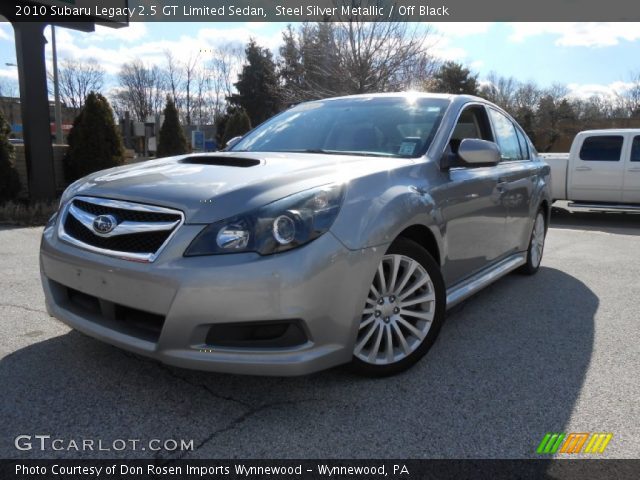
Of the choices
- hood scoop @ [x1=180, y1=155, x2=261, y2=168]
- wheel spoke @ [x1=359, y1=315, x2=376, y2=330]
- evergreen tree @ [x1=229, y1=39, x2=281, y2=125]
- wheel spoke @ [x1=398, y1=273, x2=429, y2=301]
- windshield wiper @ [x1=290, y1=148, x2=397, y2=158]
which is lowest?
wheel spoke @ [x1=359, y1=315, x2=376, y2=330]

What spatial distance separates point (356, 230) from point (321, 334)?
0.51 m

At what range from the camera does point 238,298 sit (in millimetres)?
2207

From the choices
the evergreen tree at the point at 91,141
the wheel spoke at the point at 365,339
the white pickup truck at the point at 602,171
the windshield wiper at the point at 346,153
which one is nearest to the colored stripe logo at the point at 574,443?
the wheel spoke at the point at 365,339

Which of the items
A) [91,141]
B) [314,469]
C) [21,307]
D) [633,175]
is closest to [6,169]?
[91,141]

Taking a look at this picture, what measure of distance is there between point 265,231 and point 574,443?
1637mm

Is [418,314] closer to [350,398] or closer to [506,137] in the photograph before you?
[350,398]

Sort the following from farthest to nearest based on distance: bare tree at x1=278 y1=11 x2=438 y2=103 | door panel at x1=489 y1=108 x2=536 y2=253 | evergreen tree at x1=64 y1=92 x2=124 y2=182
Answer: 1. bare tree at x1=278 y1=11 x2=438 y2=103
2. evergreen tree at x1=64 y1=92 x2=124 y2=182
3. door panel at x1=489 y1=108 x2=536 y2=253

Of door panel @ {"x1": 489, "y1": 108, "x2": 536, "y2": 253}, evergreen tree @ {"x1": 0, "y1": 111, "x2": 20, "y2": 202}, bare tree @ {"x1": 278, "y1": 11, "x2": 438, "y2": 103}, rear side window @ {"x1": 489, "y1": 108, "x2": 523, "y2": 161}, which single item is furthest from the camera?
bare tree @ {"x1": 278, "y1": 11, "x2": 438, "y2": 103}

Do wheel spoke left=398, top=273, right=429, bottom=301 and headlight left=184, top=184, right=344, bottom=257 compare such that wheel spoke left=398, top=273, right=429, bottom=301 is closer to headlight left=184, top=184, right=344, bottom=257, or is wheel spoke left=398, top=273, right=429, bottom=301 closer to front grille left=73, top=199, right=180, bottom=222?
headlight left=184, top=184, right=344, bottom=257

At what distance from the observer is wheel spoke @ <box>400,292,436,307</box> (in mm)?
2869

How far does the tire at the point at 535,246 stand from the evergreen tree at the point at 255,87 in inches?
1483

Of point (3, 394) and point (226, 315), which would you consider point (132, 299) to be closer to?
point (226, 315)

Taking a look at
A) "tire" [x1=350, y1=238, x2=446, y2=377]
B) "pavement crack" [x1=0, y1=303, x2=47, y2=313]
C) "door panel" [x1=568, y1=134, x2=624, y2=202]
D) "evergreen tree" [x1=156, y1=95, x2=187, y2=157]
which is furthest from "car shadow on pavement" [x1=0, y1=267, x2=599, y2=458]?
"evergreen tree" [x1=156, y1=95, x2=187, y2=157]

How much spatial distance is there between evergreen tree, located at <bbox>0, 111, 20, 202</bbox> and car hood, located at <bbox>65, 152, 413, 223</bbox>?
299 inches
